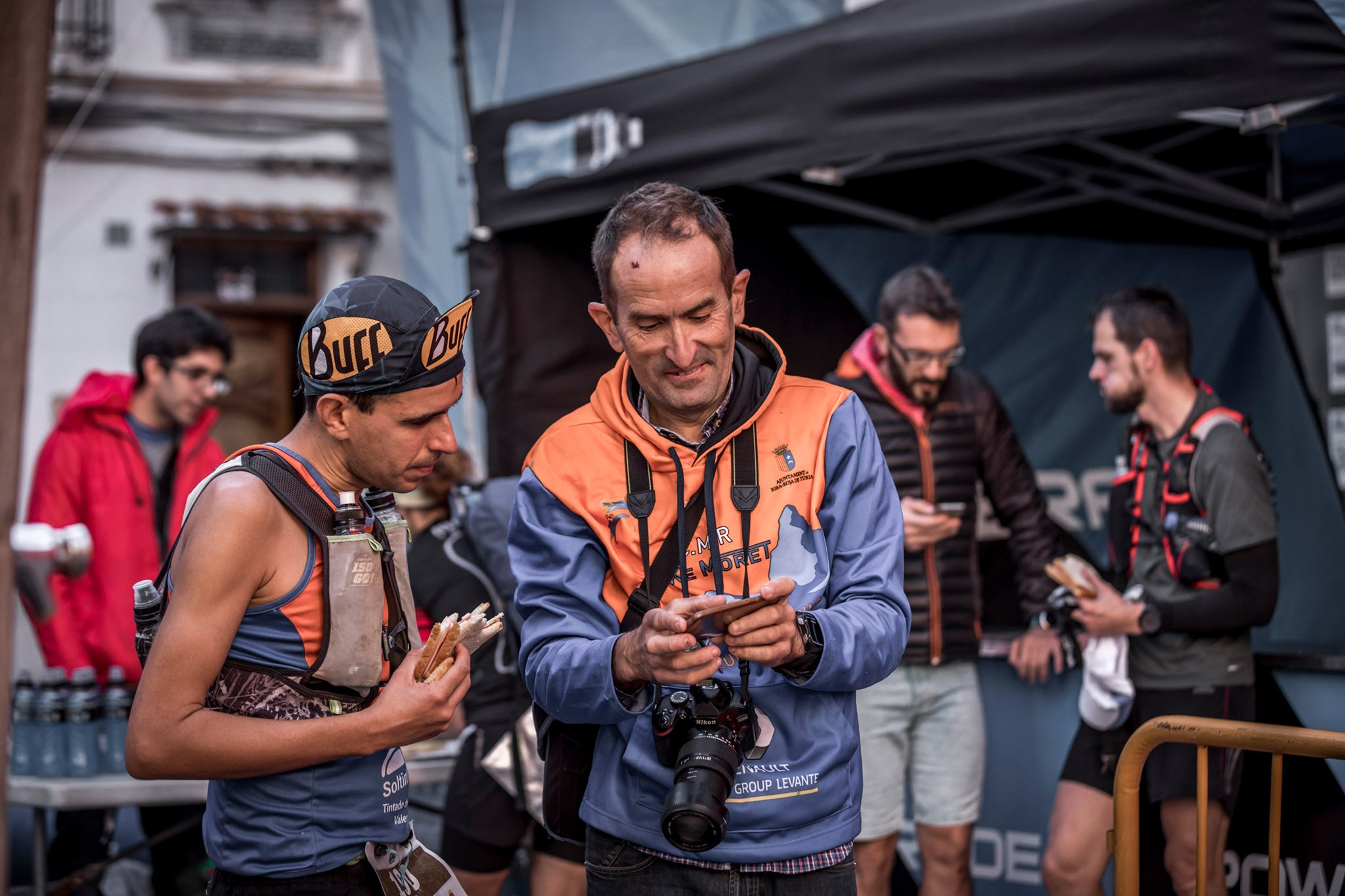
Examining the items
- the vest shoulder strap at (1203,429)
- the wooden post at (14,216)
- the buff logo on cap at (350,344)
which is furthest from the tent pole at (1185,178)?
the wooden post at (14,216)

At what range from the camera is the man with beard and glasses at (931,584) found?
3.45m

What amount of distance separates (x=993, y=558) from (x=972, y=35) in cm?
236

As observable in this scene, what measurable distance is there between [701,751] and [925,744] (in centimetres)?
209

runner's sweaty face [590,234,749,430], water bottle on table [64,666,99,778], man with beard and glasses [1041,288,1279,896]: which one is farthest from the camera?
water bottle on table [64,666,99,778]


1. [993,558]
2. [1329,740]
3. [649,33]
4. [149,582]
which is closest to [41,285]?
[649,33]

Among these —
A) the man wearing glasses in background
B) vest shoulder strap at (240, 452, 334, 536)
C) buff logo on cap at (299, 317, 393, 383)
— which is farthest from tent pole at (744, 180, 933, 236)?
vest shoulder strap at (240, 452, 334, 536)

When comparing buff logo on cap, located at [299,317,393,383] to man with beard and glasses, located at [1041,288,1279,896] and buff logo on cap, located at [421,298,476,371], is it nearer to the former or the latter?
buff logo on cap, located at [421,298,476,371]

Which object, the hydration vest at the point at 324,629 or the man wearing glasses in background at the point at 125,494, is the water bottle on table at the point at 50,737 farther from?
the hydration vest at the point at 324,629

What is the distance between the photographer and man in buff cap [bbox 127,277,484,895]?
1.66 metres

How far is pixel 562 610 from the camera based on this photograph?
5.94ft

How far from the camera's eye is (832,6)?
18.8 feet

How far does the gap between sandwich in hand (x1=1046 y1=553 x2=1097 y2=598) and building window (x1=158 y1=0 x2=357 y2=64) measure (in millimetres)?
11270

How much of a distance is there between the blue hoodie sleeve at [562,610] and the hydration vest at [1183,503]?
1.99 m

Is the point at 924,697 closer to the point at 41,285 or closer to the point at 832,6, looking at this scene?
the point at 832,6
